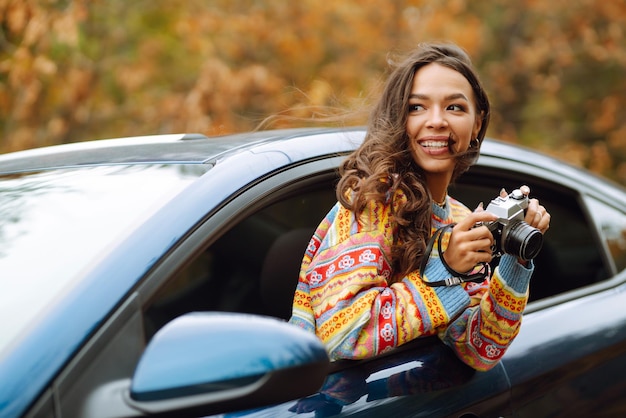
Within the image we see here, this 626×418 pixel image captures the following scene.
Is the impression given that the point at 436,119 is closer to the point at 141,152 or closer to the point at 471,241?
the point at 471,241

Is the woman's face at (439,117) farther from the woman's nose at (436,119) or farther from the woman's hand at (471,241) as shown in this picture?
the woman's hand at (471,241)

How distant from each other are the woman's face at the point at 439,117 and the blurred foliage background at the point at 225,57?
2867 mm

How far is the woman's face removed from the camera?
1.81 metres

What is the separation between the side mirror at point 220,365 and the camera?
117 centimetres

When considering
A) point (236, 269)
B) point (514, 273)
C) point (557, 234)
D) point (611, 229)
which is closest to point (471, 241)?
point (514, 273)

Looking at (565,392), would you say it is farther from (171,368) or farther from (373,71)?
(373,71)

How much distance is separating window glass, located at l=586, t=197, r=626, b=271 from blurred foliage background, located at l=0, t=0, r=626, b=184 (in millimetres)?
2589

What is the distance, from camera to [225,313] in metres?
1.35

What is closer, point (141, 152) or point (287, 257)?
point (141, 152)

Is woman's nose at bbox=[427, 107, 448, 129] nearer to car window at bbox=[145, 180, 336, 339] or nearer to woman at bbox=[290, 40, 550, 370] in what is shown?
woman at bbox=[290, 40, 550, 370]

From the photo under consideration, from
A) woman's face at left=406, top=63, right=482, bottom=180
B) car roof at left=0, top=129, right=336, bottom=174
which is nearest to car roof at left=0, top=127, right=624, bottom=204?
car roof at left=0, top=129, right=336, bottom=174

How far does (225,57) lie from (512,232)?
549 centimetres

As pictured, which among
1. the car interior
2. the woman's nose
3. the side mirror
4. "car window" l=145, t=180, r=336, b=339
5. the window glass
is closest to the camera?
the side mirror

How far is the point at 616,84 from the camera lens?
9.18 metres
